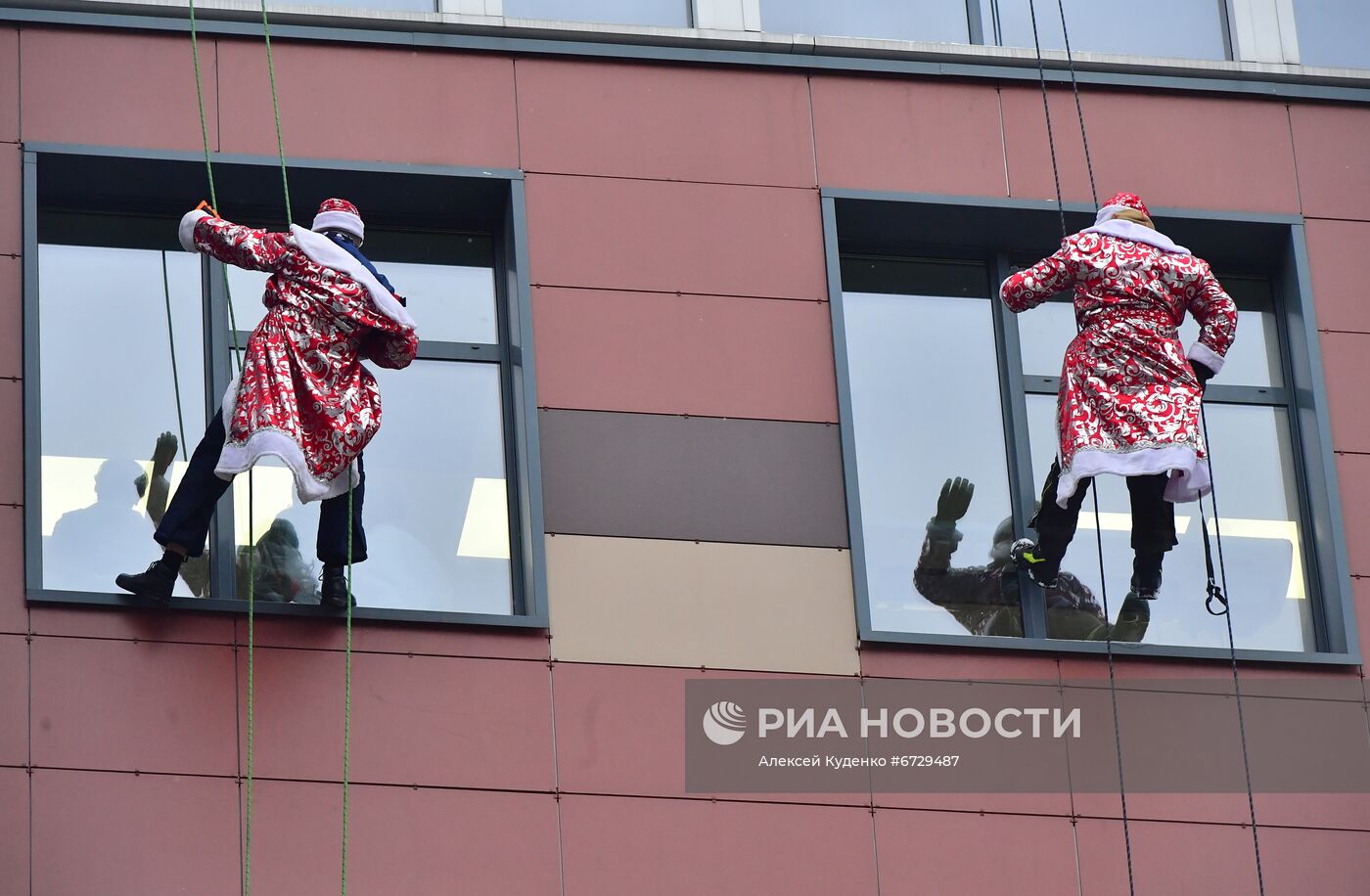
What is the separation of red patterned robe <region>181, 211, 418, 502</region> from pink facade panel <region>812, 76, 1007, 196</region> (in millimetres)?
2605

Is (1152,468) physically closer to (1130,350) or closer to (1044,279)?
(1130,350)

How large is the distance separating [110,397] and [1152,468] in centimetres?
456

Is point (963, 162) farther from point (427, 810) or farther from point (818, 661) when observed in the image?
point (427, 810)

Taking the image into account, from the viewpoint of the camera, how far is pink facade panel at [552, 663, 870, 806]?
10914mm

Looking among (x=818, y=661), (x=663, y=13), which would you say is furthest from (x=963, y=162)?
(x=818, y=661)

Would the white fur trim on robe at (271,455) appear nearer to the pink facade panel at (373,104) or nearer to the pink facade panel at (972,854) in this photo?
the pink facade panel at (373,104)

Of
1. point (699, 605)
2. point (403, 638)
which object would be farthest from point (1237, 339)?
point (403, 638)

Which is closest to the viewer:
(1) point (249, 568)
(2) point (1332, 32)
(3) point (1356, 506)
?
(1) point (249, 568)

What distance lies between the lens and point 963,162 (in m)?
12.5

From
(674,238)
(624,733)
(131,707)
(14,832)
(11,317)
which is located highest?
(674,238)

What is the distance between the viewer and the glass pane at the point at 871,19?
42.1 feet

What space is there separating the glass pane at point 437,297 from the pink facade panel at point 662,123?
61 cm

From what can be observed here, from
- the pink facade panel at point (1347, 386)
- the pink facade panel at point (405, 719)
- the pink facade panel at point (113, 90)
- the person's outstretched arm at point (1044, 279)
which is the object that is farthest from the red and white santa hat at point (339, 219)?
the pink facade panel at point (1347, 386)

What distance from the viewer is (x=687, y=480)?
11.6 meters
